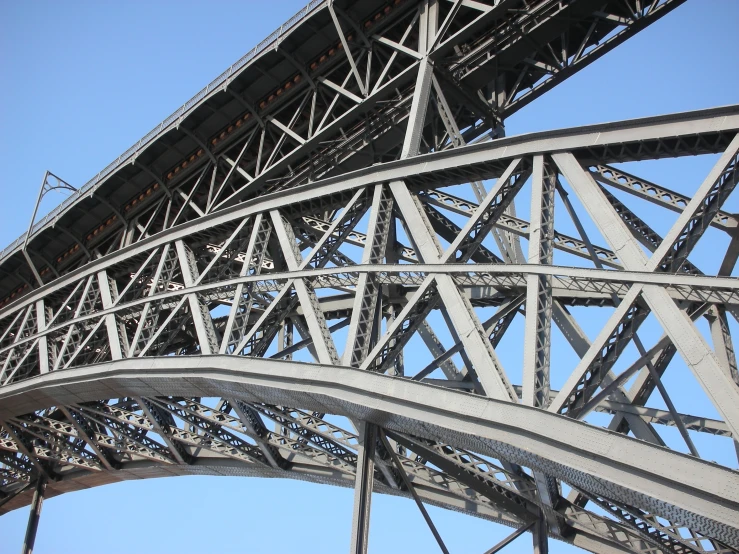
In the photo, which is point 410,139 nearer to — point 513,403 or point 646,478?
point 513,403

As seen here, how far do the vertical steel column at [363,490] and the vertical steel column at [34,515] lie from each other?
16780 millimetres

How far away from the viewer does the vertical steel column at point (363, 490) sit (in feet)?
39.4

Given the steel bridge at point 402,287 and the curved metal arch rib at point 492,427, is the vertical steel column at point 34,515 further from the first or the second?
A: the curved metal arch rib at point 492,427

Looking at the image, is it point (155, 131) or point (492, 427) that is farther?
point (155, 131)

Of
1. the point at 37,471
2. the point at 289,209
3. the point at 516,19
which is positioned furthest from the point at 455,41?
the point at 37,471

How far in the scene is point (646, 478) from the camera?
8.99m

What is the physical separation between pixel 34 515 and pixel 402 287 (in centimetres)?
1514

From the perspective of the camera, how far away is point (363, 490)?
12336 millimetres

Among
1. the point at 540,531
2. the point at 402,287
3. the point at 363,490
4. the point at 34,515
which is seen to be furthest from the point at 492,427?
the point at 34,515

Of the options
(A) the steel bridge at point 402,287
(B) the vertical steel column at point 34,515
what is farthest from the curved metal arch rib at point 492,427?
(B) the vertical steel column at point 34,515

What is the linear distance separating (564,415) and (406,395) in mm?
2390

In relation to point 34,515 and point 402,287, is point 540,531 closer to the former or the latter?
point 402,287

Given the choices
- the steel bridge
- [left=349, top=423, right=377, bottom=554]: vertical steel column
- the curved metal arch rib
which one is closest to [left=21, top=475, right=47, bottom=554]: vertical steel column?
the steel bridge

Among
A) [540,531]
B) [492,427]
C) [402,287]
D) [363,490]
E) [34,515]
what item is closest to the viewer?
[492,427]
